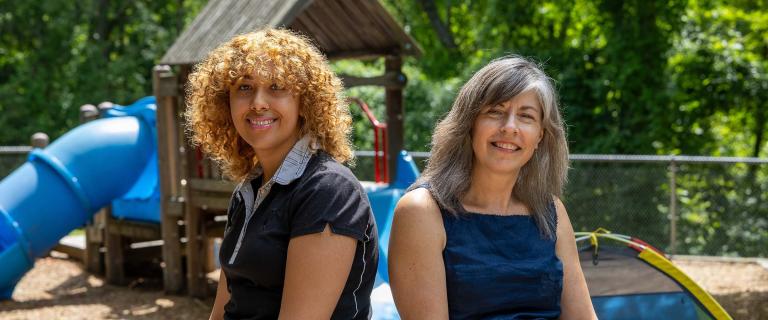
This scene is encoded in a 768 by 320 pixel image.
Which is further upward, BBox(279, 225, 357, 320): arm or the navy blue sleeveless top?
BBox(279, 225, 357, 320): arm

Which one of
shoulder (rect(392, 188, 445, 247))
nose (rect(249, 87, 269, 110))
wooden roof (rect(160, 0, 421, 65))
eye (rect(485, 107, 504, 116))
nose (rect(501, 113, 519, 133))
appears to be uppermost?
wooden roof (rect(160, 0, 421, 65))

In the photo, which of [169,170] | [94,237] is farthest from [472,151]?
[94,237]

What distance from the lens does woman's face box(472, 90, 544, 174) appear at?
241cm

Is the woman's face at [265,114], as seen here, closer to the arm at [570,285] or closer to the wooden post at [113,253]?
the arm at [570,285]

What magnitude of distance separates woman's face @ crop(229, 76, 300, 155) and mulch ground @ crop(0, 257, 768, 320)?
175 inches

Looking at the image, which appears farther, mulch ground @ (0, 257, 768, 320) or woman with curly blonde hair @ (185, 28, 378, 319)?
mulch ground @ (0, 257, 768, 320)

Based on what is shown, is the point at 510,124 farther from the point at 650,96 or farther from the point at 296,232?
the point at 650,96

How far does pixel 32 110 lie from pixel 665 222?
14.0 metres

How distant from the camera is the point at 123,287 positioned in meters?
7.54

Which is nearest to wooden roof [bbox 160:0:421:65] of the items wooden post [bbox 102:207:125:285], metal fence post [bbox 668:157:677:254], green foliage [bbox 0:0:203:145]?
wooden post [bbox 102:207:125:285]

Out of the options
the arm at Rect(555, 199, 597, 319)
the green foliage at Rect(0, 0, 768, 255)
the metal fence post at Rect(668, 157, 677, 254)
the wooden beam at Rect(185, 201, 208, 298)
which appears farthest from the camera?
the green foliage at Rect(0, 0, 768, 255)

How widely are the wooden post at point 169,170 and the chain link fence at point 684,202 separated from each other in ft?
9.05

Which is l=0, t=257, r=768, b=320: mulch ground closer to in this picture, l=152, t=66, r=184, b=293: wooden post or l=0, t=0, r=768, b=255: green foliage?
l=152, t=66, r=184, b=293: wooden post

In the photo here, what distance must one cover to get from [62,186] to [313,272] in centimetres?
553
